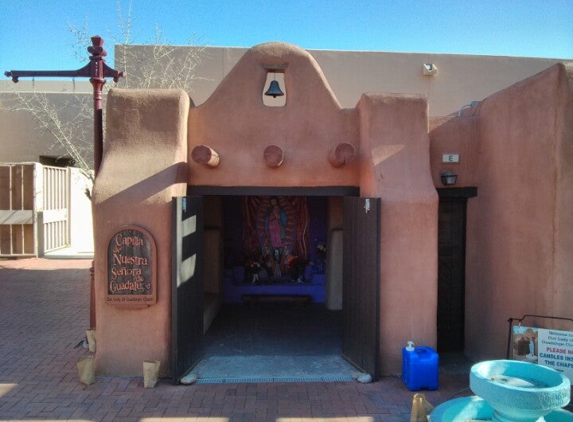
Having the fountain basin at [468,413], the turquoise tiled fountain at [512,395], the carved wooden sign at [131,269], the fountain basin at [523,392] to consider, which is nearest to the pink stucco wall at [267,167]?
the carved wooden sign at [131,269]

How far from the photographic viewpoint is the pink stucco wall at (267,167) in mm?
6406

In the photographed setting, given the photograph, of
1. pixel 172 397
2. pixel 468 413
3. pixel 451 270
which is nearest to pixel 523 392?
pixel 468 413

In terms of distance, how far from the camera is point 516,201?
6234mm

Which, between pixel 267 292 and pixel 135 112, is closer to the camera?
pixel 135 112

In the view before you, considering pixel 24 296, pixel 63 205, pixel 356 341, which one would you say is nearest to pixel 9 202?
pixel 63 205

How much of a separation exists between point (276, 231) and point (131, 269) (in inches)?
216

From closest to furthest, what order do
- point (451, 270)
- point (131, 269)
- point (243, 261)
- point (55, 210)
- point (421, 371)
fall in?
point (421, 371), point (131, 269), point (451, 270), point (243, 261), point (55, 210)

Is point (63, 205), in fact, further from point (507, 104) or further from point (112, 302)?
point (507, 104)

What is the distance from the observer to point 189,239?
6641 millimetres

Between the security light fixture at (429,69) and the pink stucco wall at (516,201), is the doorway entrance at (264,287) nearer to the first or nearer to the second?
the pink stucco wall at (516,201)

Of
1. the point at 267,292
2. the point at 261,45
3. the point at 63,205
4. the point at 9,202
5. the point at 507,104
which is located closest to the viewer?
the point at 507,104

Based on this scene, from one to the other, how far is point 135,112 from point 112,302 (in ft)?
9.40

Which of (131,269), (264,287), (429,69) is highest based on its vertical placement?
(429,69)

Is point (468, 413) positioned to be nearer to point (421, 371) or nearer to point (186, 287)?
point (421, 371)
